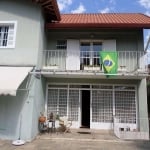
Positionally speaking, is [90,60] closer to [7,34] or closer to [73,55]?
[73,55]

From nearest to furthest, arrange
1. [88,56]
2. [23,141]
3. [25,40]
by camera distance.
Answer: [23,141] < [25,40] < [88,56]

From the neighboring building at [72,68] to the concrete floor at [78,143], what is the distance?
133 centimetres

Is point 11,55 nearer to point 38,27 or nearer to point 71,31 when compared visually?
point 38,27

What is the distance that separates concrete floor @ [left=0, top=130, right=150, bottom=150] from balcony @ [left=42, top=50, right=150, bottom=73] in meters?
6.55

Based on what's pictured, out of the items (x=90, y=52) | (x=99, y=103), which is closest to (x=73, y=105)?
(x=99, y=103)

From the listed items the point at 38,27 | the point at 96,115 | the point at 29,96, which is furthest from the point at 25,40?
the point at 96,115

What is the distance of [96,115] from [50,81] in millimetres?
6261

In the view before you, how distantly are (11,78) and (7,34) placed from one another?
5440 mm

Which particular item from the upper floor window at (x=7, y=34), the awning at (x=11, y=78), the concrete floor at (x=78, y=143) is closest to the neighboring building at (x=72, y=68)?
the upper floor window at (x=7, y=34)

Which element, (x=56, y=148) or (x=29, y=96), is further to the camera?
(x=29, y=96)

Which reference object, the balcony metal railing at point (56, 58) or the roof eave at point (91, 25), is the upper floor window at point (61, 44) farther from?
the roof eave at point (91, 25)

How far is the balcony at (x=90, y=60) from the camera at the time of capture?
21.3m

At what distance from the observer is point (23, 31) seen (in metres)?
19.4

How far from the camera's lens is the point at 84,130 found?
70.0 feet
